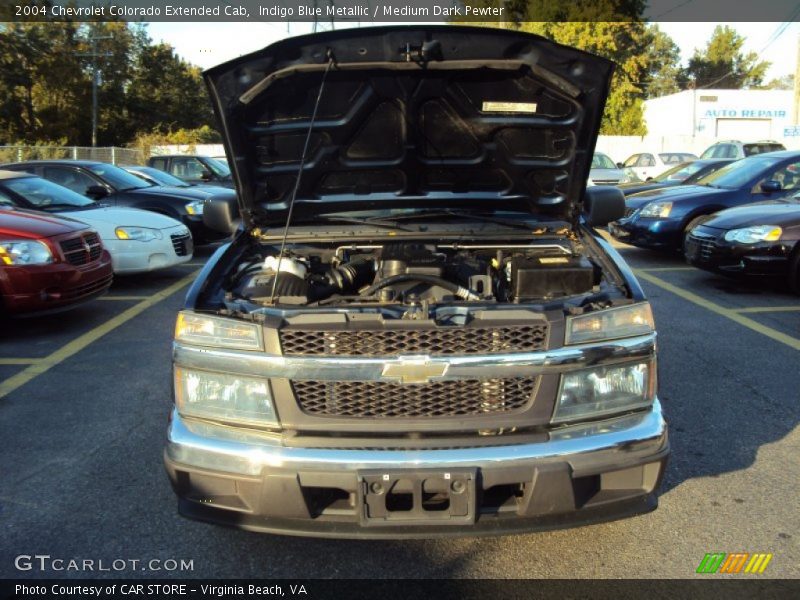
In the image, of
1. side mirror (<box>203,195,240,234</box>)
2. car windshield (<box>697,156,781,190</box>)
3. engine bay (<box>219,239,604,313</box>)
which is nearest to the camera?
engine bay (<box>219,239,604,313</box>)

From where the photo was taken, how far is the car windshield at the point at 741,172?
9430 mm

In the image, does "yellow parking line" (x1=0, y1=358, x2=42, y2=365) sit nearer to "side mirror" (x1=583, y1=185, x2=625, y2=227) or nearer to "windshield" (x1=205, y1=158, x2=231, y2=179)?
"side mirror" (x1=583, y1=185, x2=625, y2=227)

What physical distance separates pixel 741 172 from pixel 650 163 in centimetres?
1133

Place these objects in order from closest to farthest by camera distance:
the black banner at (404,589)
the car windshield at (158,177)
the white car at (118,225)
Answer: the black banner at (404,589) → the white car at (118,225) → the car windshield at (158,177)

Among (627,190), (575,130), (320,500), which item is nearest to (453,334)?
(320,500)

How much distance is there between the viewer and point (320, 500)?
2412mm

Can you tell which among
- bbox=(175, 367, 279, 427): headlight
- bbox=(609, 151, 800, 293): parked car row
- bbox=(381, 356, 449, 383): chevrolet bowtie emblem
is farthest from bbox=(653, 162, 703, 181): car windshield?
bbox=(175, 367, 279, 427): headlight

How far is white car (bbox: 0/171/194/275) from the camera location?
25.6 ft

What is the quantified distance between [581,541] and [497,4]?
137ft

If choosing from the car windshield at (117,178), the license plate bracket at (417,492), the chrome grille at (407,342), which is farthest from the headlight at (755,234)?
the car windshield at (117,178)

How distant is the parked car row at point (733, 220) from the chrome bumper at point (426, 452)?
5650 millimetres

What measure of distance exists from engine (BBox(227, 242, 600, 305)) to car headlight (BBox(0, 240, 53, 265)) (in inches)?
137

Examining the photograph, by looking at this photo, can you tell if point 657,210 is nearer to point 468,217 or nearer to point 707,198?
point 707,198

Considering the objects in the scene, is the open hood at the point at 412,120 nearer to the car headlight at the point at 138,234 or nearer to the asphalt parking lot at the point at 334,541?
the asphalt parking lot at the point at 334,541
